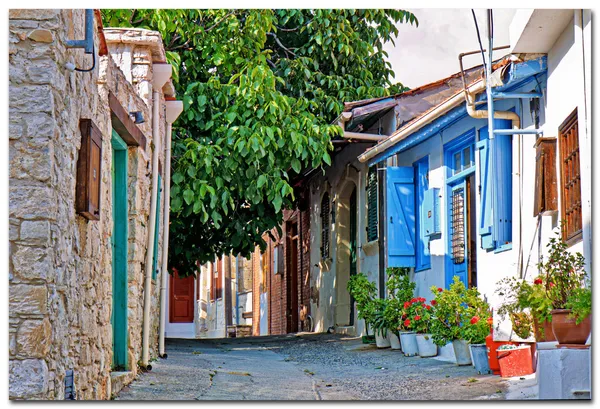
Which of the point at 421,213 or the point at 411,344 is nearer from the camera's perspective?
the point at 411,344

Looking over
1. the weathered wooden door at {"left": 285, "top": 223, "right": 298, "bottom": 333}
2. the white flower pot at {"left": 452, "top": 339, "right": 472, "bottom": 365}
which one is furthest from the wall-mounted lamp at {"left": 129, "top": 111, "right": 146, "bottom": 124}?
the weathered wooden door at {"left": 285, "top": 223, "right": 298, "bottom": 333}

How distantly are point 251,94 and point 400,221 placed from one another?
7.49ft

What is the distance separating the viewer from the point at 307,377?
26.8 ft

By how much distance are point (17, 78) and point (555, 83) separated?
3980 millimetres

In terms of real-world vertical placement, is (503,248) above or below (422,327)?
above

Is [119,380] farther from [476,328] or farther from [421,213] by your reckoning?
[421,213]

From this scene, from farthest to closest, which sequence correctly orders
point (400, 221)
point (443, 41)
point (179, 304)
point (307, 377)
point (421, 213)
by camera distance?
point (179, 304) → point (400, 221) → point (421, 213) → point (443, 41) → point (307, 377)

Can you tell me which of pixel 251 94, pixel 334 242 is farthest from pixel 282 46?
pixel 334 242

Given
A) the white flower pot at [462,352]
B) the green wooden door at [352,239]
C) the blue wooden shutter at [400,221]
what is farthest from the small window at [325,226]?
the white flower pot at [462,352]

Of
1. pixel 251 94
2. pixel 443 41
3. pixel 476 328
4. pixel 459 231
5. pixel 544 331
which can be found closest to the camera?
pixel 544 331

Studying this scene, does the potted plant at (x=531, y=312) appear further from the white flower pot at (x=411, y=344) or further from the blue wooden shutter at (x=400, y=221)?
the blue wooden shutter at (x=400, y=221)

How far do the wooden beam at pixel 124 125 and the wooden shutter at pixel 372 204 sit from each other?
484 centimetres
